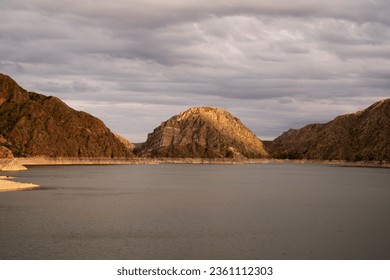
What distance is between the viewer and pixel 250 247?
134ft

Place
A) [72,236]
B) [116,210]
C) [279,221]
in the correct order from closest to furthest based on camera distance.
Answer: [72,236] < [279,221] < [116,210]

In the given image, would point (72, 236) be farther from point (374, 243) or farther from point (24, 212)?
point (374, 243)

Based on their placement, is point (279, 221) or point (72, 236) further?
point (279, 221)

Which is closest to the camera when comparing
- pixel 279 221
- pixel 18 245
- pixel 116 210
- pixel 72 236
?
pixel 18 245

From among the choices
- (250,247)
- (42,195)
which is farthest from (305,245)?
(42,195)

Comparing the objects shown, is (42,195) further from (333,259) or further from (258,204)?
(333,259)
